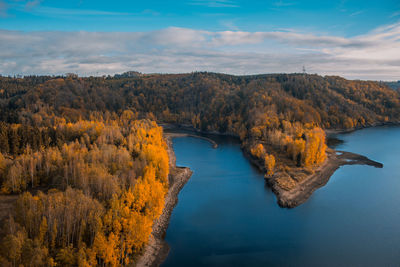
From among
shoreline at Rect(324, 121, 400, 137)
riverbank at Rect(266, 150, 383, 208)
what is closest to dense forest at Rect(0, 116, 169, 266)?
riverbank at Rect(266, 150, 383, 208)

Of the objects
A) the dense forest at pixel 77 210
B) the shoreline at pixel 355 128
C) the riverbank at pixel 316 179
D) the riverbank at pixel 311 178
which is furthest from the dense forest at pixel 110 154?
the shoreline at pixel 355 128

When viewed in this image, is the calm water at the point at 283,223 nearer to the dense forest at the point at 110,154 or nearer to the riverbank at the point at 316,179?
the riverbank at the point at 316,179

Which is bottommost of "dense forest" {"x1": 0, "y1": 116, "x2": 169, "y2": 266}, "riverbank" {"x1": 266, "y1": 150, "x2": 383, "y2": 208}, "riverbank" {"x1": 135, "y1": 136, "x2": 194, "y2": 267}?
"riverbank" {"x1": 135, "y1": 136, "x2": 194, "y2": 267}

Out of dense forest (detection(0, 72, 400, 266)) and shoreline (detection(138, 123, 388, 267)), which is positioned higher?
dense forest (detection(0, 72, 400, 266))

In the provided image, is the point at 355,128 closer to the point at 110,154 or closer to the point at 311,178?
the point at 311,178

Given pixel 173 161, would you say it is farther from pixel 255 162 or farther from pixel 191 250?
pixel 191 250

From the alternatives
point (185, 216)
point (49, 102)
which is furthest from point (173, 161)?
point (49, 102)

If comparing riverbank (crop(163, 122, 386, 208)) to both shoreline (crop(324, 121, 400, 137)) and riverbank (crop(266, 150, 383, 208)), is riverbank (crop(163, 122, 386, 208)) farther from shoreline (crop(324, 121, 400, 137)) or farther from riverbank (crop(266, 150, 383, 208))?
shoreline (crop(324, 121, 400, 137))
